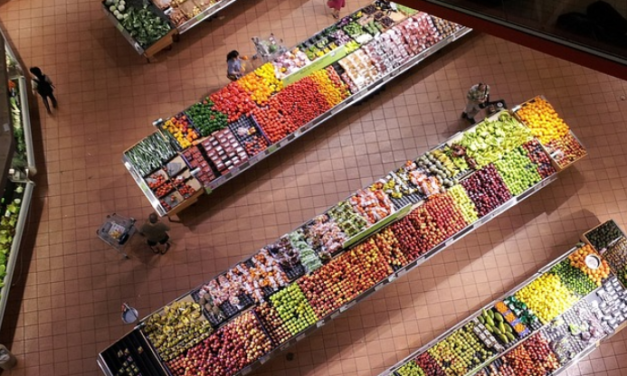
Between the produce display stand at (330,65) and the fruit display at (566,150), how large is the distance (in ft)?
9.70

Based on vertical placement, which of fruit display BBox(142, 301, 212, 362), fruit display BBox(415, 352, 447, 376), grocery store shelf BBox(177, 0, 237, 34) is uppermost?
grocery store shelf BBox(177, 0, 237, 34)

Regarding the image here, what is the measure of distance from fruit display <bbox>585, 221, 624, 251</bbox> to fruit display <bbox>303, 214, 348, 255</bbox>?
4.39m

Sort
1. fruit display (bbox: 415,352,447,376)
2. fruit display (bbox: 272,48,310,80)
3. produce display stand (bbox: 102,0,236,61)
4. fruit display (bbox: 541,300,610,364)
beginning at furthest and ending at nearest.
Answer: produce display stand (bbox: 102,0,236,61), fruit display (bbox: 272,48,310,80), fruit display (bbox: 541,300,610,364), fruit display (bbox: 415,352,447,376)

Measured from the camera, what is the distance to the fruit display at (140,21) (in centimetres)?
1292

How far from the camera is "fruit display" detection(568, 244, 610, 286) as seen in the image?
11.1 m

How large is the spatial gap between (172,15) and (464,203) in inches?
269

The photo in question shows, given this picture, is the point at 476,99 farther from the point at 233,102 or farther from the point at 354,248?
the point at 233,102

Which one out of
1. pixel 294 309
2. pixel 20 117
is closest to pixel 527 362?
pixel 294 309

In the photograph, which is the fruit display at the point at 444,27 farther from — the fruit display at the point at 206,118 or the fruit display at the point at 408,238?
the fruit display at the point at 206,118

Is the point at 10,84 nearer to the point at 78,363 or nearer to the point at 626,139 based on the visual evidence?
the point at 78,363

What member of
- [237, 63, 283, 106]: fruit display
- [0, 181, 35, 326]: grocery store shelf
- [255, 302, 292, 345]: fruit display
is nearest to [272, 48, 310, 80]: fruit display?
[237, 63, 283, 106]: fruit display

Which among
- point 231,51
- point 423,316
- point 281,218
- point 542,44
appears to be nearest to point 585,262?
point 423,316

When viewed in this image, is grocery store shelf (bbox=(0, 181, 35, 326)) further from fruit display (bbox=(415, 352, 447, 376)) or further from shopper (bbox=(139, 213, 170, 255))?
fruit display (bbox=(415, 352, 447, 376))

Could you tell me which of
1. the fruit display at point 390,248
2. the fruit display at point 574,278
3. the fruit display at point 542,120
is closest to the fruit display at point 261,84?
the fruit display at point 390,248
